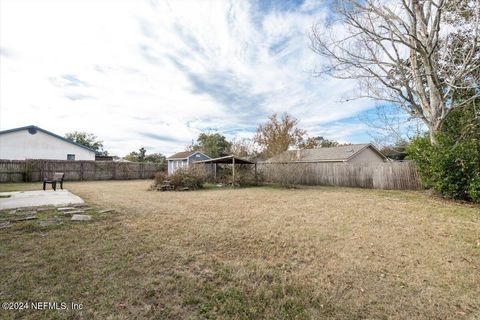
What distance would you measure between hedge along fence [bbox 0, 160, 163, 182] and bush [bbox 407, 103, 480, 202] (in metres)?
22.2

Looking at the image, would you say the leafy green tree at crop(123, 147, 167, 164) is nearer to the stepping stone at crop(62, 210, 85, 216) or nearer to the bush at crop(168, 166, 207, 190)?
the bush at crop(168, 166, 207, 190)

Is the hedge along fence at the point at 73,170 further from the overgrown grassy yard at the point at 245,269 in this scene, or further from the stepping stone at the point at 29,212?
the overgrown grassy yard at the point at 245,269

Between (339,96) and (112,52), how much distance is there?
31.9ft

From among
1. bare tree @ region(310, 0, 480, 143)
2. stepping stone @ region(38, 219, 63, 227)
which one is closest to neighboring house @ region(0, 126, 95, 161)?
stepping stone @ region(38, 219, 63, 227)

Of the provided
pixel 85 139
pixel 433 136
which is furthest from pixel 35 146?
pixel 433 136

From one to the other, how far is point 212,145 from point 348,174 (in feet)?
70.0

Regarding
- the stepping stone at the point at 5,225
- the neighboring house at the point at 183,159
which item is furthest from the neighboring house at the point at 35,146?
the stepping stone at the point at 5,225

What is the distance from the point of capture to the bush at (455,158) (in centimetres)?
779

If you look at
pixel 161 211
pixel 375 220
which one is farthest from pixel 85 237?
pixel 375 220

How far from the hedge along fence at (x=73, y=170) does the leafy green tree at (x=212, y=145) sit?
853 cm

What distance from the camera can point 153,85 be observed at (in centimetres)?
1191

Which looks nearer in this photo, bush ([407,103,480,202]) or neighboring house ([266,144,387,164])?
bush ([407,103,480,202])

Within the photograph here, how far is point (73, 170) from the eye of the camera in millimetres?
18625

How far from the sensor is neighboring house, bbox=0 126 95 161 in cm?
1830
